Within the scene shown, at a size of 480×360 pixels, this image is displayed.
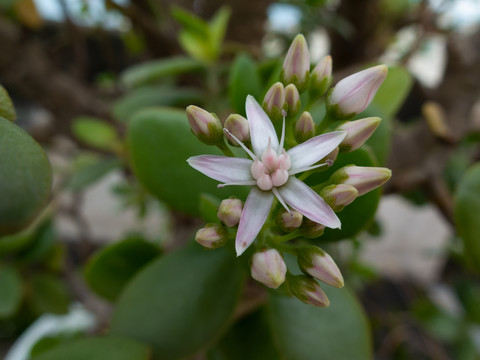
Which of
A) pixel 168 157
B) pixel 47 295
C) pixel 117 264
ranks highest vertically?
pixel 168 157

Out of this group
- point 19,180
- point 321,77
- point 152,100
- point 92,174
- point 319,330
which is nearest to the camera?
point 19,180

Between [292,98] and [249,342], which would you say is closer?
[292,98]

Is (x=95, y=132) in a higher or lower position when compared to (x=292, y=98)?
lower

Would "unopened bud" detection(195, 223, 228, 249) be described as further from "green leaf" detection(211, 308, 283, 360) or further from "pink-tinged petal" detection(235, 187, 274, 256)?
"green leaf" detection(211, 308, 283, 360)

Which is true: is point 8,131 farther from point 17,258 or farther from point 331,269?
point 17,258

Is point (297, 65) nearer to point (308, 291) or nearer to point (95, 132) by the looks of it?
point (308, 291)

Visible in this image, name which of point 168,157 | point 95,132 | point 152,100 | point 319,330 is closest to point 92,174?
point 95,132

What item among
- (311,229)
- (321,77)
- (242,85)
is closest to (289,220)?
(311,229)

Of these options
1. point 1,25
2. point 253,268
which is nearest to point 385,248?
point 1,25

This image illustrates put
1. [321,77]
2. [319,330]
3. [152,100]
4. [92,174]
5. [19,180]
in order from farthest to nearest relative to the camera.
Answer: [92,174]
[152,100]
[319,330]
[321,77]
[19,180]
